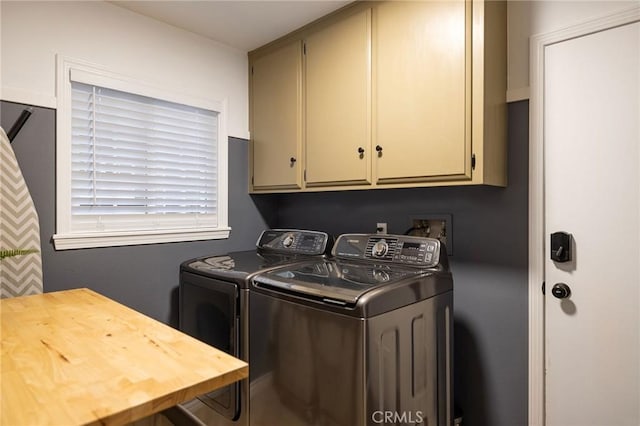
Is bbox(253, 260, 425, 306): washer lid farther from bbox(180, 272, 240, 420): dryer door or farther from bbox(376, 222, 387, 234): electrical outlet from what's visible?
bbox(376, 222, 387, 234): electrical outlet

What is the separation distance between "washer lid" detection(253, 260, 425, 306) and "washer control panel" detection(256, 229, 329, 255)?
0.31m

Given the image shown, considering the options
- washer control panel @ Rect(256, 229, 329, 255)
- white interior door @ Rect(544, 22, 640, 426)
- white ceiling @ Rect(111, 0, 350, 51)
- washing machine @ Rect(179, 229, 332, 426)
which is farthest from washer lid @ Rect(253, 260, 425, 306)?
white ceiling @ Rect(111, 0, 350, 51)

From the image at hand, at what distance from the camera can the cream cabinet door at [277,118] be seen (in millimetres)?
2225

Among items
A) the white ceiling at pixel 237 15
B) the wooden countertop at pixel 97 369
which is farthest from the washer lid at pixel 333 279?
the white ceiling at pixel 237 15

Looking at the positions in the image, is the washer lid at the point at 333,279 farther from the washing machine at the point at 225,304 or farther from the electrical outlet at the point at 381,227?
the electrical outlet at the point at 381,227

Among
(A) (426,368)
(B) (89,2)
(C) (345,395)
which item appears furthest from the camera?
(B) (89,2)

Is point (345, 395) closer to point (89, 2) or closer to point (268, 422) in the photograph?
point (268, 422)

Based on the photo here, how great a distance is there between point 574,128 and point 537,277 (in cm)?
65

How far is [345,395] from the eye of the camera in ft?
4.14

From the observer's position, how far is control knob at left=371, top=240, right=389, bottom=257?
1822 mm

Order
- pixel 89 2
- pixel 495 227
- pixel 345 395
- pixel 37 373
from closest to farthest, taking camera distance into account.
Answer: pixel 37 373 → pixel 345 395 → pixel 495 227 → pixel 89 2

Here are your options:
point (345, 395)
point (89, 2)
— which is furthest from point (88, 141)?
point (345, 395)

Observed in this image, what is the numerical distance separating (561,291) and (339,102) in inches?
54.3

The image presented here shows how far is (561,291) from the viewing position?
153 centimetres
